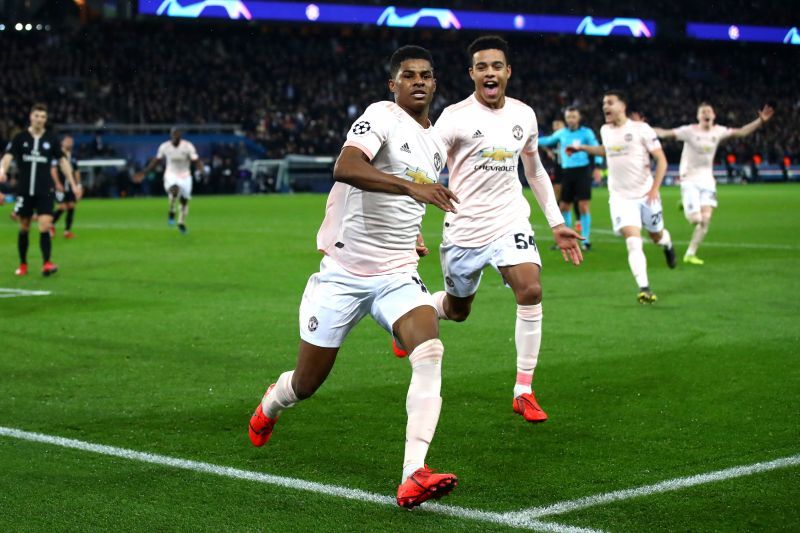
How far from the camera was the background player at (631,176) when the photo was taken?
1364cm

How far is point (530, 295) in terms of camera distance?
7672 mm

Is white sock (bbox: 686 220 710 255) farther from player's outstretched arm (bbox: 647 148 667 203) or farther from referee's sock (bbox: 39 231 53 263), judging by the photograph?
referee's sock (bbox: 39 231 53 263)

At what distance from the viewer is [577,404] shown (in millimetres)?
7594

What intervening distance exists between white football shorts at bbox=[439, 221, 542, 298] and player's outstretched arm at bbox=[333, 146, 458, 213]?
2513 millimetres

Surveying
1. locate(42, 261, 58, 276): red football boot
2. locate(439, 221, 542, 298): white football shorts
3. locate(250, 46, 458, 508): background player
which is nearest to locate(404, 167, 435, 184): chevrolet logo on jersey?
locate(250, 46, 458, 508): background player

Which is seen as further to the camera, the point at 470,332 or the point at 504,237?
the point at 470,332

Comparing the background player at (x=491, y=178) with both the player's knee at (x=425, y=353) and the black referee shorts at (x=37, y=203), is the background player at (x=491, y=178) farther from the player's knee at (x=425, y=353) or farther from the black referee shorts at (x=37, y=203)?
the black referee shorts at (x=37, y=203)

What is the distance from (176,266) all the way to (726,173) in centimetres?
4305

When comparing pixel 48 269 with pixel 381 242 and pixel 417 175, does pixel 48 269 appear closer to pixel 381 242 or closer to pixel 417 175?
pixel 381 242

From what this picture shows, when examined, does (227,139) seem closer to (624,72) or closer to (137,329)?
(624,72)

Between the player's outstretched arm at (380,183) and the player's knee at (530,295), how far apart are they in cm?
246

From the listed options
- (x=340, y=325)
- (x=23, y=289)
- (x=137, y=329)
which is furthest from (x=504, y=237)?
(x=23, y=289)

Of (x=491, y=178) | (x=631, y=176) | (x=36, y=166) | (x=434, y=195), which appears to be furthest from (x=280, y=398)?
(x=36, y=166)

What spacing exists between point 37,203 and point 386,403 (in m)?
9.99
